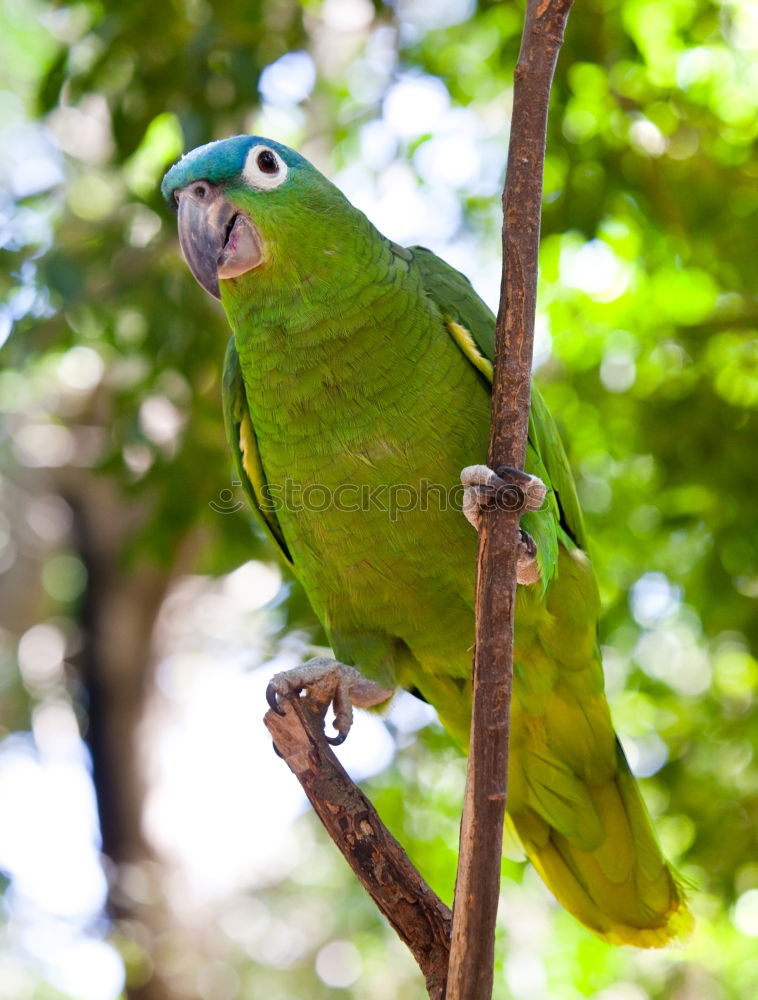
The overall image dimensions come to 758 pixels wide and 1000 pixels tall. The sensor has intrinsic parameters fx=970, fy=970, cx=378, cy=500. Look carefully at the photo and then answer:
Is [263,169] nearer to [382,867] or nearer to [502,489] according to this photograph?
[502,489]

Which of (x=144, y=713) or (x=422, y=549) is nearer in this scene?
(x=422, y=549)

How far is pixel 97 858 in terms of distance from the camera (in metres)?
5.34

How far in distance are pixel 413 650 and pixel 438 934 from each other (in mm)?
810

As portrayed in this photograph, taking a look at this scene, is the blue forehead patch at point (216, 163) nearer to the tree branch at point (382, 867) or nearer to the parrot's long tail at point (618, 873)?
the tree branch at point (382, 867)

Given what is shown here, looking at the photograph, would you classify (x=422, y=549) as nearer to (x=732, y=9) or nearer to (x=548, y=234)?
(x=548, y=234)

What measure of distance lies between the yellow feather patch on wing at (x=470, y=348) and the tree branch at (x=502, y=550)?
1.54 ft

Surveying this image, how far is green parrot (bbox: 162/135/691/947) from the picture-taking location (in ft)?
6.94

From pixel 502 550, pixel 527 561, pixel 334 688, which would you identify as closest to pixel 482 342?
pixel 527 561

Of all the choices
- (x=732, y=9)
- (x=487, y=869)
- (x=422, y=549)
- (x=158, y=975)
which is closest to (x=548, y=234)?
(x=732, y=9)

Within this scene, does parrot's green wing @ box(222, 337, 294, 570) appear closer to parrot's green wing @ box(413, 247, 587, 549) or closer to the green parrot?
the green parrot

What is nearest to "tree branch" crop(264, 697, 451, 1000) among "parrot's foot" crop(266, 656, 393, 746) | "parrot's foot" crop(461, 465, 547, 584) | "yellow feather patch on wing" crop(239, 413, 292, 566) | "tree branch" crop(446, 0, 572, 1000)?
"tree branch" crop(446, 0, 572, 1000)

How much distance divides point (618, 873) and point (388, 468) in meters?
1.22

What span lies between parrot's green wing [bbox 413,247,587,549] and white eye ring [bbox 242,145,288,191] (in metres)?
→ 0.42

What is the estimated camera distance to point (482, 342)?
2.26 m
